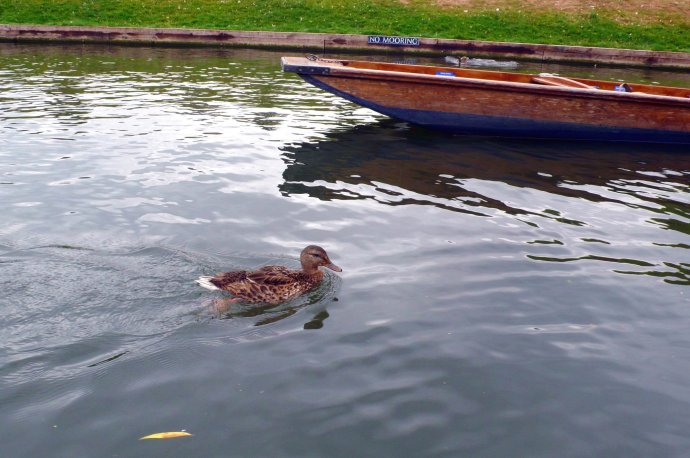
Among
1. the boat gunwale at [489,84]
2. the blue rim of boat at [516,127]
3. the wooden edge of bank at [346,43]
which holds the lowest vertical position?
the blue rim of boat at [516,127]

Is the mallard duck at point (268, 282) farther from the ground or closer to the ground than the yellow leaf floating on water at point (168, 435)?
farther from the ground

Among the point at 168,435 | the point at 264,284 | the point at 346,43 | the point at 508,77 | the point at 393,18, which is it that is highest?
the point at 393,18

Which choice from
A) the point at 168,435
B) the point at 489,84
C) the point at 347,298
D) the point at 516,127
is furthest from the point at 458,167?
the point at 168,435

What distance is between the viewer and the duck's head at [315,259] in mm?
6391

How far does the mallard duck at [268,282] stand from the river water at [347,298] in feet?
0.47

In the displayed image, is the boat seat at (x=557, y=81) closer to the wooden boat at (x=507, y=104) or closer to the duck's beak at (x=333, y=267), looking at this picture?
the wooden boat at (x=507, y=104)

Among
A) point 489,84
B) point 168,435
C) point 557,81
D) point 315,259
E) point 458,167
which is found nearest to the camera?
point 168,435

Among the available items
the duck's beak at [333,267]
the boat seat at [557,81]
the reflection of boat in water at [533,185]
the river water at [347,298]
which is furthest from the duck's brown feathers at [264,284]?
the boat seat at [557,81]

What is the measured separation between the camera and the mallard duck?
594 centimetres

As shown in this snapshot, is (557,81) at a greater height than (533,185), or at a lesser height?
greater

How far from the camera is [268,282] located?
601cm

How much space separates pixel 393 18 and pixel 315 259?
926 inches

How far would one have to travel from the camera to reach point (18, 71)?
60.1 feet

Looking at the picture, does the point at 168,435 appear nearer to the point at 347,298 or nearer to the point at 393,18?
the point at 347,298
